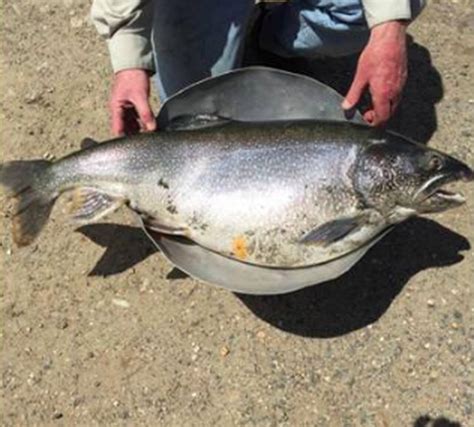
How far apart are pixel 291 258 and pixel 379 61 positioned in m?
0.58

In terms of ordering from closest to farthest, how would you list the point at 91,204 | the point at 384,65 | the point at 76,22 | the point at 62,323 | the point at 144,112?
the point at 384,65 < the point at 144,112 < the point at 91,204 < the point at 62,323 < the point at 76,22

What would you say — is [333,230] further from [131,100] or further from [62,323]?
[62,323]

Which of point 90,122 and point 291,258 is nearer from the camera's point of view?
point 291,258

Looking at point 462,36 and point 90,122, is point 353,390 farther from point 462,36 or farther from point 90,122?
point 462,36

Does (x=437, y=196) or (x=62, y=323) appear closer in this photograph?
(x=437, y=196)

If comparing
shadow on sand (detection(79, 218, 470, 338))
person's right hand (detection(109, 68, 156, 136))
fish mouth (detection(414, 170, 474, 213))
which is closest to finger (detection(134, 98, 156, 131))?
person's right hand (detection(109, 68, 156, 136))

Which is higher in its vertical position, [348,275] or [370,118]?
[370,118]

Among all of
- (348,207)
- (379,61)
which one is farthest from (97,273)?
(379,61)

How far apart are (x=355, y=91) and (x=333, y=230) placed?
40cm

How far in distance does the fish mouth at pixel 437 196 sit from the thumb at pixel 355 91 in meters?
0.32

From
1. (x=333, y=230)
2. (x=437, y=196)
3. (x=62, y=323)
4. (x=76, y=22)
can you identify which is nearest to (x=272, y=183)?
(x=333, y=230)

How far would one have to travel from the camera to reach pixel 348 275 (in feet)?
8.52

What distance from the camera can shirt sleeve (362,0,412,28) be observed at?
2.25 meters

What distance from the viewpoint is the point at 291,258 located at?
229 centimetres
